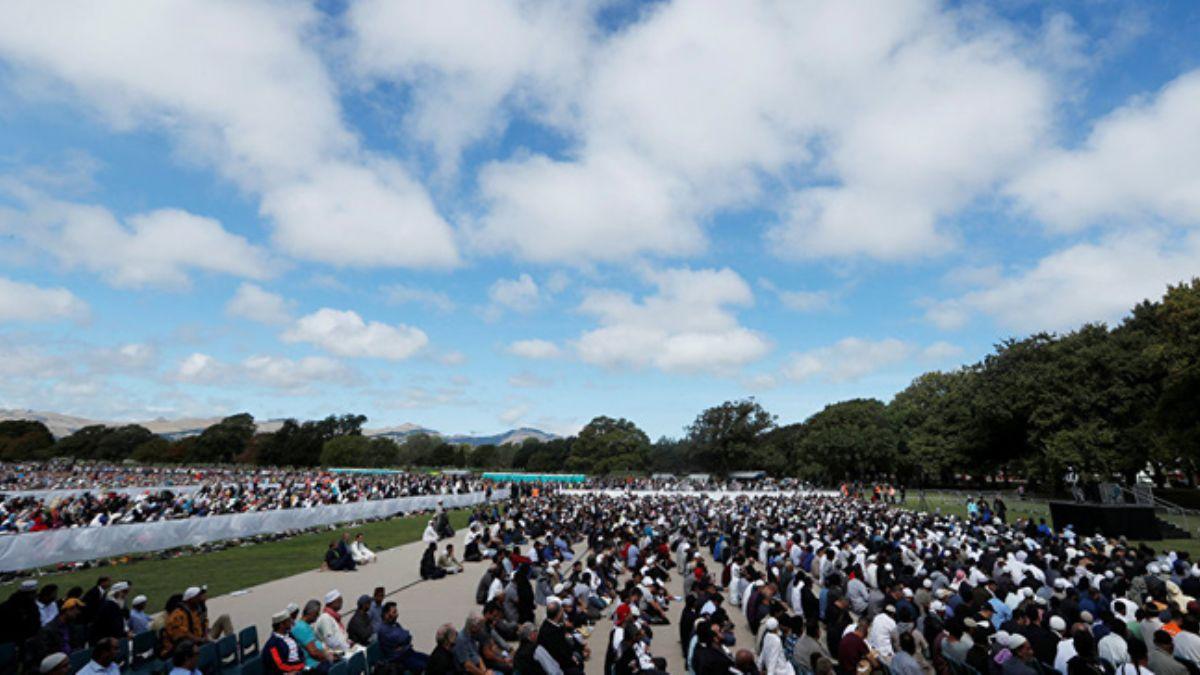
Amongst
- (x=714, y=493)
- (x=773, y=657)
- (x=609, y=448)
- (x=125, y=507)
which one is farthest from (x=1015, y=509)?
(x=609, y=448)

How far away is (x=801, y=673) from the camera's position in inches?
313

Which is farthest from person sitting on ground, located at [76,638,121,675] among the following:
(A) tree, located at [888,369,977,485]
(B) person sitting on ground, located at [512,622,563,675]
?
(A) tree, located at [888,369,977,485]

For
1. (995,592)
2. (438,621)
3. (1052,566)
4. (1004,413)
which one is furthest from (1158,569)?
(1004,413)

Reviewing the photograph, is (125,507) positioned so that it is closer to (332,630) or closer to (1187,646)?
(332,630)

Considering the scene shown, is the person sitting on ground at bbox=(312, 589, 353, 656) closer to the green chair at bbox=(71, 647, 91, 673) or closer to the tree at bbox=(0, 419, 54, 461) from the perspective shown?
the green chair at bbox=(71, 647, 91, 673)

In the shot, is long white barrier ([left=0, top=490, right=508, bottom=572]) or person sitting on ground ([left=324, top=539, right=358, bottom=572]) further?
person sitting on ground ([left=324, top=539, right=358, bottom=572])

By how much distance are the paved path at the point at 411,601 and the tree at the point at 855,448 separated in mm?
47907

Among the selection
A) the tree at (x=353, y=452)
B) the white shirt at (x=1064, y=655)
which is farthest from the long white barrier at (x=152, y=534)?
the tree at (x=353, y=452)

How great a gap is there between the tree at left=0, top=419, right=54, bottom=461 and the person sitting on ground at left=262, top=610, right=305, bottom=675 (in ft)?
474

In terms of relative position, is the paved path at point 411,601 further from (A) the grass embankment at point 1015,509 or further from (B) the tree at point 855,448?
(B) the tree at point 855,448

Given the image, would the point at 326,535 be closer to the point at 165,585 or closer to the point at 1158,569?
the point at 165,585

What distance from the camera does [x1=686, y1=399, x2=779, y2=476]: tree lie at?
82431 mm

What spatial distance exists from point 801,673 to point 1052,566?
30.6ft

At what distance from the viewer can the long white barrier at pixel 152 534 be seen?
51.1 ft
